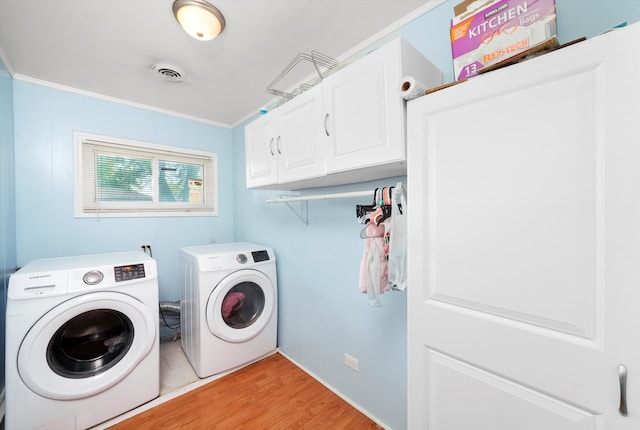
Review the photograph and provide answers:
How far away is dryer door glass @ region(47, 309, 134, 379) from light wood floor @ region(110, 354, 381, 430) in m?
0.41

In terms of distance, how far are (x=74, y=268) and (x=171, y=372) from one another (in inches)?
45.4

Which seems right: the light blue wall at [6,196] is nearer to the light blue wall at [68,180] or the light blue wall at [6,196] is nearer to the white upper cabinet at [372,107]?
the light blue wall at [68,180]

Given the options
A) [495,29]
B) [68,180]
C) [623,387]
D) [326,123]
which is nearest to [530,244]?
[623,387]

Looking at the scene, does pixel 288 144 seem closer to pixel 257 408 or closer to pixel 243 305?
pixel 243 305

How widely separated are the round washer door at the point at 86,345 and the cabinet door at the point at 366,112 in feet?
5.33

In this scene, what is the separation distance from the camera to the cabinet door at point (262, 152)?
1815mm

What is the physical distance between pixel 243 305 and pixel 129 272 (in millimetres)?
932

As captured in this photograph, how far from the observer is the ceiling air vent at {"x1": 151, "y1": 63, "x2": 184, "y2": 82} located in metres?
1.89

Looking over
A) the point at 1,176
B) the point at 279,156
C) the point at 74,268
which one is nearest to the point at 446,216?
the point at 279,156

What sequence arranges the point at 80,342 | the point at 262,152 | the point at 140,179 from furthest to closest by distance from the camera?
the point at 140,179
the point at 262,152
the point at 80,342

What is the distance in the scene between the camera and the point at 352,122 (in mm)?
1259

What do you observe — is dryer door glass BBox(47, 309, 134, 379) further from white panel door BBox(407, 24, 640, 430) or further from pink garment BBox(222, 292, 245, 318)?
white panel door BBox(407, 24, 640, 430)

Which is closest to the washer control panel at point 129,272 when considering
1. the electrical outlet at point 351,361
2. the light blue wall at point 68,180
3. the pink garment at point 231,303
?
the pink garment at point 231,303

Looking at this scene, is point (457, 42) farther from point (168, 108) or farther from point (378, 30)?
point (168, 108)
